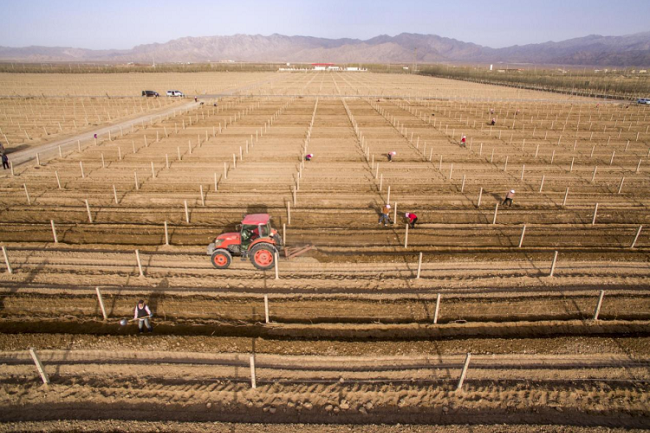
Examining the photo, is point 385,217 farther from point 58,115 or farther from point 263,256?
point 58,115

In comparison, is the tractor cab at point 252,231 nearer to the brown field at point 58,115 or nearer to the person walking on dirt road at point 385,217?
the person walking on dirt road at point 385,217

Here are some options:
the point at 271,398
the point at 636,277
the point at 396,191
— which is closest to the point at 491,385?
the point at 271,398

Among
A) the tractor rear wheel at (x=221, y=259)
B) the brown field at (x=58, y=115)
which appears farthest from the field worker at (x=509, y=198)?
the brown field at (x=58, y=115)

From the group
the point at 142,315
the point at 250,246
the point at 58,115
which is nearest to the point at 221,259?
the point at 250,246

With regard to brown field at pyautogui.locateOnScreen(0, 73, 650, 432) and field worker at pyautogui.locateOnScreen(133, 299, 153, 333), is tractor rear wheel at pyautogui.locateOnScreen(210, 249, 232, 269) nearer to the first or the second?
brown field at pyautogui.locateOnScreen(0, 73, 650, 432)

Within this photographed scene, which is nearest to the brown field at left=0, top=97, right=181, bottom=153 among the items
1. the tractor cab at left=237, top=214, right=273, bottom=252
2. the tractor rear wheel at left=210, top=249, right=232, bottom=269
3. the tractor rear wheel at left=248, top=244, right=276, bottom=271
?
the tractor rear wheel at left=210, top=249, right=232, bottom=269

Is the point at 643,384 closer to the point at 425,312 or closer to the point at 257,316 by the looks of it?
the point at 425,312

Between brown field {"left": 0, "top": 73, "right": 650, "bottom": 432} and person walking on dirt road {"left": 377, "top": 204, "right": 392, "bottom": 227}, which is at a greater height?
person walking on dirt road {"left": 377, "top": 204, "right": 392, "bottom": 227}
